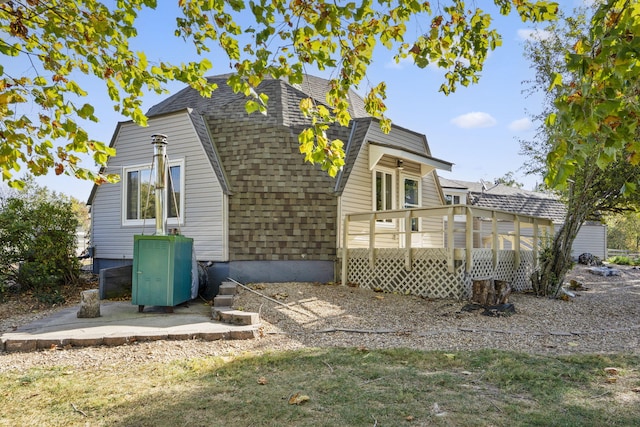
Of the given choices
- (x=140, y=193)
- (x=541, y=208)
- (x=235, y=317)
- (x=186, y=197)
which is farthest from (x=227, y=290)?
(x=541, y=208)

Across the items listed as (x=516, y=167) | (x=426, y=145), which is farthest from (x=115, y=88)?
(x=516, y=167)

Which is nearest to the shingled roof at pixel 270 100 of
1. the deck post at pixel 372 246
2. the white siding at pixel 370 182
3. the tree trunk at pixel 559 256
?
the white siding at pixel 370 182

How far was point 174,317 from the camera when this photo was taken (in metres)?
7.02

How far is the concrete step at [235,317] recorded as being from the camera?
6.40 metres

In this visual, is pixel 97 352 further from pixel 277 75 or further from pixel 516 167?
pixel 516 167

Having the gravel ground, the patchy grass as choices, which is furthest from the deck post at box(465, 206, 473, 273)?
the patchy grass

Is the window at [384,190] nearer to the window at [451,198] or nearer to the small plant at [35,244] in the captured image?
the small plant at [35,244]

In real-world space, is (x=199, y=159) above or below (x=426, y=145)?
below

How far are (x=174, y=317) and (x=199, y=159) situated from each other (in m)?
4.42

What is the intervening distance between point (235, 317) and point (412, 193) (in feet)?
25.0

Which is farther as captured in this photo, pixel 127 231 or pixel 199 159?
pixel 127 231

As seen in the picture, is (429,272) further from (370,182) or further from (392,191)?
(392,191)

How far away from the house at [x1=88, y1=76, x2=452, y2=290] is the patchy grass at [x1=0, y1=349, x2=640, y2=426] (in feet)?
17.0

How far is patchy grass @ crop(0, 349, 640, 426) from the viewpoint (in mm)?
3059
